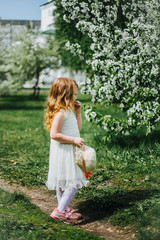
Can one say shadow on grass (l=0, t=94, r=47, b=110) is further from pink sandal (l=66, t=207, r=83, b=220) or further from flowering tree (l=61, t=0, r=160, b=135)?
pink sandal (l=66, t=207, r=83, b=220)

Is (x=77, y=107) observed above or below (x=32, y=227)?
above

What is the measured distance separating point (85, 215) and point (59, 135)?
1210mm

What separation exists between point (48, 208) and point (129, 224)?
1240 mm

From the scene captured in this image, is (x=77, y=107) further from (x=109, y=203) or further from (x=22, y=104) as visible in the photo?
(x=22, y=104)

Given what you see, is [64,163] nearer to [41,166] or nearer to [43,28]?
[41,166]

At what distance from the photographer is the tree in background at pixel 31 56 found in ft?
85.0

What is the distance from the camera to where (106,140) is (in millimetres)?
7652

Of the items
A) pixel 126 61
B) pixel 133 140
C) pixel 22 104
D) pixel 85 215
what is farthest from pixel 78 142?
pixel 22 104

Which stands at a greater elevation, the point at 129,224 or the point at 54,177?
the point at 54,177

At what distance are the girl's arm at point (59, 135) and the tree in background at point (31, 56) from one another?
71.7 feet

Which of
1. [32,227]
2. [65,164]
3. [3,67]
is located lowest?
[32,227]

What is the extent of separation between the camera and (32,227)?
3402 millimetres

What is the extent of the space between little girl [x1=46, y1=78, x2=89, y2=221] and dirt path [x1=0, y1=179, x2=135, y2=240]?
0.87 feet

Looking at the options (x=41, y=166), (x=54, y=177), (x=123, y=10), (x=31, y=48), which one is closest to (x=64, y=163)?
(x=54, y=177)
